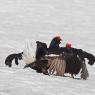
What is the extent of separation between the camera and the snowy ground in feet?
23.5

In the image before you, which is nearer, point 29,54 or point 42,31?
point 29,54

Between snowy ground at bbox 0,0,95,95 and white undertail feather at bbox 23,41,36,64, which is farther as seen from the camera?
white undertail feather at bbox 23,41,36,64

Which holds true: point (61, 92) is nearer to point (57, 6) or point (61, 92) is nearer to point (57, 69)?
point (57, 69)

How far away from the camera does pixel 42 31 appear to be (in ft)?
74.0

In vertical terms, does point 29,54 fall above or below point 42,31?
below

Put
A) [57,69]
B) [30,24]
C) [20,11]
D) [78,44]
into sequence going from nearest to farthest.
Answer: [57,69] → [78,44] → [30,24] → [20,11]

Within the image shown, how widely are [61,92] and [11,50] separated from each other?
30.4 ft

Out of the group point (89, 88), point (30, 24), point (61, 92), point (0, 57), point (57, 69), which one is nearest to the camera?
point (61, 92)

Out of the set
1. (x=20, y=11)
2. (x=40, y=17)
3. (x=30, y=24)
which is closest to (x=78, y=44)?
(x=30, y=24)

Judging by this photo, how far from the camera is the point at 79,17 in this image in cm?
2697

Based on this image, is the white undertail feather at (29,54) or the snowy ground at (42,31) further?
the white undertail feather at (29,54)

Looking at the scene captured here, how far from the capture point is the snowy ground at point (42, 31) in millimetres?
7148

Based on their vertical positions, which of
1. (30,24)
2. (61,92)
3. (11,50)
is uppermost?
(30,24)

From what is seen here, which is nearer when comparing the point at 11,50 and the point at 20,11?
the point at 11,50
